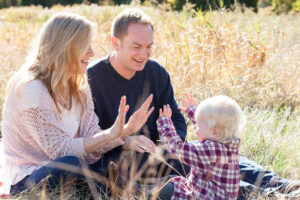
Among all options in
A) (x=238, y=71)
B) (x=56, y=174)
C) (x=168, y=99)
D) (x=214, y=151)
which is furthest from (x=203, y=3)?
(x=56, y=174)

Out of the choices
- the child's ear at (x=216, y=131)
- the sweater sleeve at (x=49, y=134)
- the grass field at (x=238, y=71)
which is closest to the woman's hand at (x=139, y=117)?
the sweater sleeve at (x=49, y=134)

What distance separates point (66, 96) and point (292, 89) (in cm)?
262

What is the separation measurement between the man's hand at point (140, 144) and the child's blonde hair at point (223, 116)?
59cm

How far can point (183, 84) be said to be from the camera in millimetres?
4129

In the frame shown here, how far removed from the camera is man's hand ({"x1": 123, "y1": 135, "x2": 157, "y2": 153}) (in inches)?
109

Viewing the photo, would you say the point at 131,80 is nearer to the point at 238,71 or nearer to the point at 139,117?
the point at 139,117

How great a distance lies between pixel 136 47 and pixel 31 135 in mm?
993

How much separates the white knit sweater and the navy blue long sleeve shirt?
548 mm

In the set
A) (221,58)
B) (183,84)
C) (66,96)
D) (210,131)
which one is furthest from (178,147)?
(221,58)

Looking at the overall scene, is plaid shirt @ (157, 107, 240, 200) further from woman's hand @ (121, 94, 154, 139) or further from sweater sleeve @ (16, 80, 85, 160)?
sweater sleeve @ (16, 80, 85, 160)

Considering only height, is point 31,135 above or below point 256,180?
above

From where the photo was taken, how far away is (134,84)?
126 inches

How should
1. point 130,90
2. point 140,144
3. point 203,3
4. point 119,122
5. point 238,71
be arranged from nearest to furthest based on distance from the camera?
point 119,122 < point 140,144 < point 130,90 < point 238,71 < point 203,3

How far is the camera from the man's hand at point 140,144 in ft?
9.10
